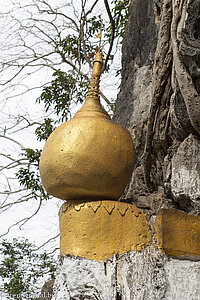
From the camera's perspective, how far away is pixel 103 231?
107cm

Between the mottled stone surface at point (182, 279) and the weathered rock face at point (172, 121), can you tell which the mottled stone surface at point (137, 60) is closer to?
the weathered rock face at point (172, 121)

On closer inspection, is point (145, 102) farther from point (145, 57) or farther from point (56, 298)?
point (56, 298)

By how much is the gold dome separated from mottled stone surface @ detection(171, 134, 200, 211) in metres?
0.17

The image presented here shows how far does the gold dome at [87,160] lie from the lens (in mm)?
1090

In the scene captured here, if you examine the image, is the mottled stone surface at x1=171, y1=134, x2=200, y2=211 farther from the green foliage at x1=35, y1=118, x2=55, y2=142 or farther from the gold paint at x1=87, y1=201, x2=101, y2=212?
the green foliage at x1=35, y1=118, x2=55, y2=142

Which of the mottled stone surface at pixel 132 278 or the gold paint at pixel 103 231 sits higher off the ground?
the gold paint at pixel 103 231

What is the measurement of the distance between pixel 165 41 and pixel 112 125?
0.41 meters

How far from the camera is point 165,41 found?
1345 millimetres

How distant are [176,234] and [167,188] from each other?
25 centimetres

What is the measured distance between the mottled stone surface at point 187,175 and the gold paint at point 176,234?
11 centimetres

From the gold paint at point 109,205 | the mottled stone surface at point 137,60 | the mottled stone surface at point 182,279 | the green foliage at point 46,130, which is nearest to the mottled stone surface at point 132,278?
the mottled stone surface at point 182,279

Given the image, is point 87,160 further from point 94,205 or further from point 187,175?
point 187,175

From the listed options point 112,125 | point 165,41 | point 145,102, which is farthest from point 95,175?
point 145,102

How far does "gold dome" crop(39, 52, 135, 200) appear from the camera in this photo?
1090mm
